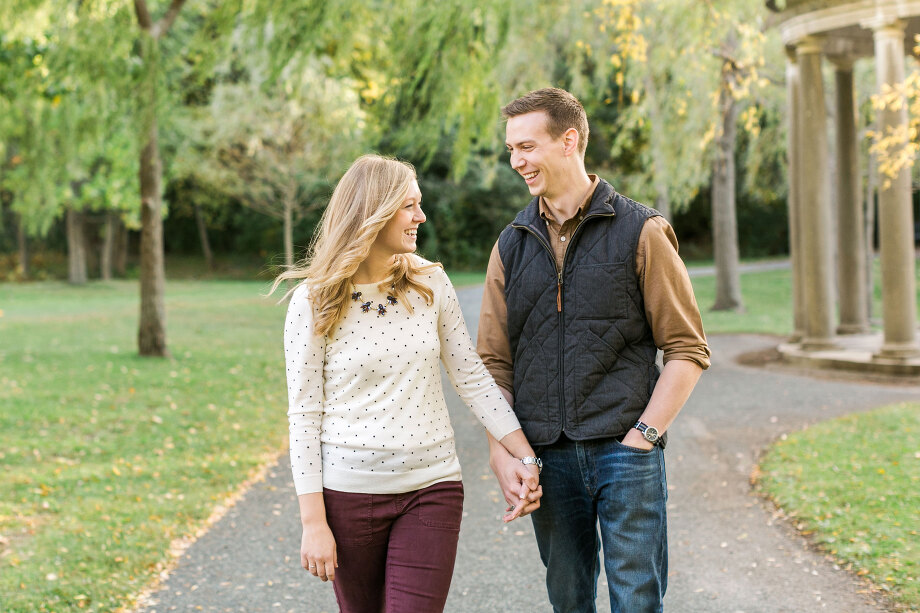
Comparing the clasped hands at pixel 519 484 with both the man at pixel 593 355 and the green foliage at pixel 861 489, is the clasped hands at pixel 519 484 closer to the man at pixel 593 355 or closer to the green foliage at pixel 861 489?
the man at pixel 593 355

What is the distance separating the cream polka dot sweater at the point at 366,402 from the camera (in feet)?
8.37

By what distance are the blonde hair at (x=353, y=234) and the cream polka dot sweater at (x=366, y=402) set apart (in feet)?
0.15

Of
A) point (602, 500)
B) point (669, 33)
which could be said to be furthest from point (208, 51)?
point (602, 500)

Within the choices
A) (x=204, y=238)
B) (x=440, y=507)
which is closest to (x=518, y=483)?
(x=440, y=507)

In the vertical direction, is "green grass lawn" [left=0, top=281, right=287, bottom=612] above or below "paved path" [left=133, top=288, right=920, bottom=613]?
above

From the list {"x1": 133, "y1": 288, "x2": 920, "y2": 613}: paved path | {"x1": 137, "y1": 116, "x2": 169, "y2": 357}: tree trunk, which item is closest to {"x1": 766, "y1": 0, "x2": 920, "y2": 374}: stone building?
{"x1": 133, "y1": 288, "x2": 920, "y2": 613}: paved path

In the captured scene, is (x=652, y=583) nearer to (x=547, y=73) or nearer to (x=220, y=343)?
(x=220, y=343)

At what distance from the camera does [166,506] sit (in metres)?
6.10

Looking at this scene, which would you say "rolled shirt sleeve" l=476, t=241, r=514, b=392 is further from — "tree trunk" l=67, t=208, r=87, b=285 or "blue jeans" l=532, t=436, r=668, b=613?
"tree trunk" l=67, t=208, r=87, b=285

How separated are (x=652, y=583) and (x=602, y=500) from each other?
0.88 ft

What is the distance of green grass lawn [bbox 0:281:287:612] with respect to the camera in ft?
16.1

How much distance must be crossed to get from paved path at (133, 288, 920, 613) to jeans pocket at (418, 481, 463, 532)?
6.03 ft

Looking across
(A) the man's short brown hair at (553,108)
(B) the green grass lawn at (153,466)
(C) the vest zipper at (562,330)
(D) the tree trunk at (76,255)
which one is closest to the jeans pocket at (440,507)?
(C) the vest zipper at (562,330)

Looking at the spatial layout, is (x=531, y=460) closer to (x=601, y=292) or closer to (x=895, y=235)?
(x=601, y=292)
